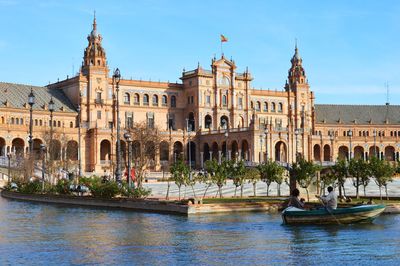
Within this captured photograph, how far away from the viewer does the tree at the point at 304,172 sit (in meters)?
42.0

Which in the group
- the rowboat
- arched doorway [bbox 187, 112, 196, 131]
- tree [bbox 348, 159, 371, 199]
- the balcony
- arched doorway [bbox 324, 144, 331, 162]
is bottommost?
Result: the rowboat

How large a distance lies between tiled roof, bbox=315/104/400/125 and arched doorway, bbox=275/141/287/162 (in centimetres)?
2560

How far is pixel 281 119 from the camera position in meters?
135

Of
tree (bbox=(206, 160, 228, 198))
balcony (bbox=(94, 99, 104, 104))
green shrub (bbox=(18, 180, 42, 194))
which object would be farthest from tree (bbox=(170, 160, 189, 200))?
balcony (bbox=(94, 99, 104, 104))

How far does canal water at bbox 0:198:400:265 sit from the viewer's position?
21.0 meters

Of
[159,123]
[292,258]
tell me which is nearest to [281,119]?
[159,123]

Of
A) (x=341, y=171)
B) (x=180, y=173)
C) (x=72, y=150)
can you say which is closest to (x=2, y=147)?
(x=72, y=150)

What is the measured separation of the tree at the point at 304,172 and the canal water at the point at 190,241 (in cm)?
780

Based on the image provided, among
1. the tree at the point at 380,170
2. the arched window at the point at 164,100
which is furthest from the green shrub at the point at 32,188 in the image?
the arched window at the point at 164,100

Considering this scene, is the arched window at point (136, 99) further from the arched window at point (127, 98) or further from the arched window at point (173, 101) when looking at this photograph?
the arched window at point (173, 101)

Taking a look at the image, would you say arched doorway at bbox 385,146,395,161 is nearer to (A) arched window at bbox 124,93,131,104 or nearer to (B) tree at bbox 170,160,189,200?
(A) arched window at bbox 124,93,131,104

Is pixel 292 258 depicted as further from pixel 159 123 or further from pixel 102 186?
pixel 159 123

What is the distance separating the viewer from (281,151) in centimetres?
11531

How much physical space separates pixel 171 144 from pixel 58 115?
Answer: 19.5m
